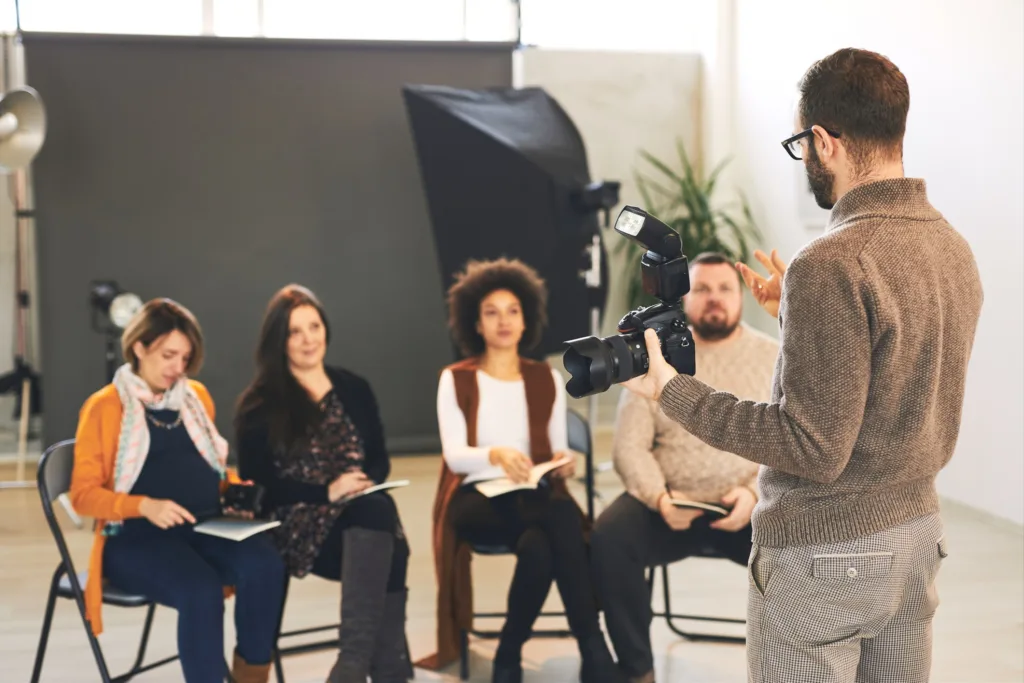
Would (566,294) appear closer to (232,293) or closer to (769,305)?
(232,293)

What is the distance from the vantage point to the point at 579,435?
3.62 meters

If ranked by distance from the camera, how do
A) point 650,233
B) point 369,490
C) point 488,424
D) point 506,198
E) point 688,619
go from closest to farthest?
point 650,233
point 369,490
point 488,424
point 688,619
point 506,198

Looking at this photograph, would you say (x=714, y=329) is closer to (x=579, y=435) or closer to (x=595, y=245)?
(x=579, y=435)

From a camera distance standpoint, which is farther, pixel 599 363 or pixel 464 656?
pixel 464 656

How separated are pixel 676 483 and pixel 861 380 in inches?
76.3

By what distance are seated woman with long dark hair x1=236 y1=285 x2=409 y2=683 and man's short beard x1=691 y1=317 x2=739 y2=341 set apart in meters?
0.99

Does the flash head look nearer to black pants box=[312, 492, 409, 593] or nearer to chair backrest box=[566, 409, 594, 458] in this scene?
black pants box=[312, 492, 409, 593]

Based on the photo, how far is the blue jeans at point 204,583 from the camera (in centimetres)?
276

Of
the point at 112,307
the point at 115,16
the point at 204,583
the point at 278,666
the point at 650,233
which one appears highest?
the point at 115,16

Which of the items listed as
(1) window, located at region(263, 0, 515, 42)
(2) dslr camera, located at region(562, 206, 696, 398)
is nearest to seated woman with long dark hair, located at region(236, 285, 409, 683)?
(2) dslr camera, located at region(562, 206, 696, 398)

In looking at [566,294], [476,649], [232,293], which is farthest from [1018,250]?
[232,293]

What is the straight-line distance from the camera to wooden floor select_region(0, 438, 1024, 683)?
3.30 meters

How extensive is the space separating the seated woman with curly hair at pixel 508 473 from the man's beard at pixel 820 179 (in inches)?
68.0

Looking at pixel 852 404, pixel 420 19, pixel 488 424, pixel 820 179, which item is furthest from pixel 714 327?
pixel 420 19
